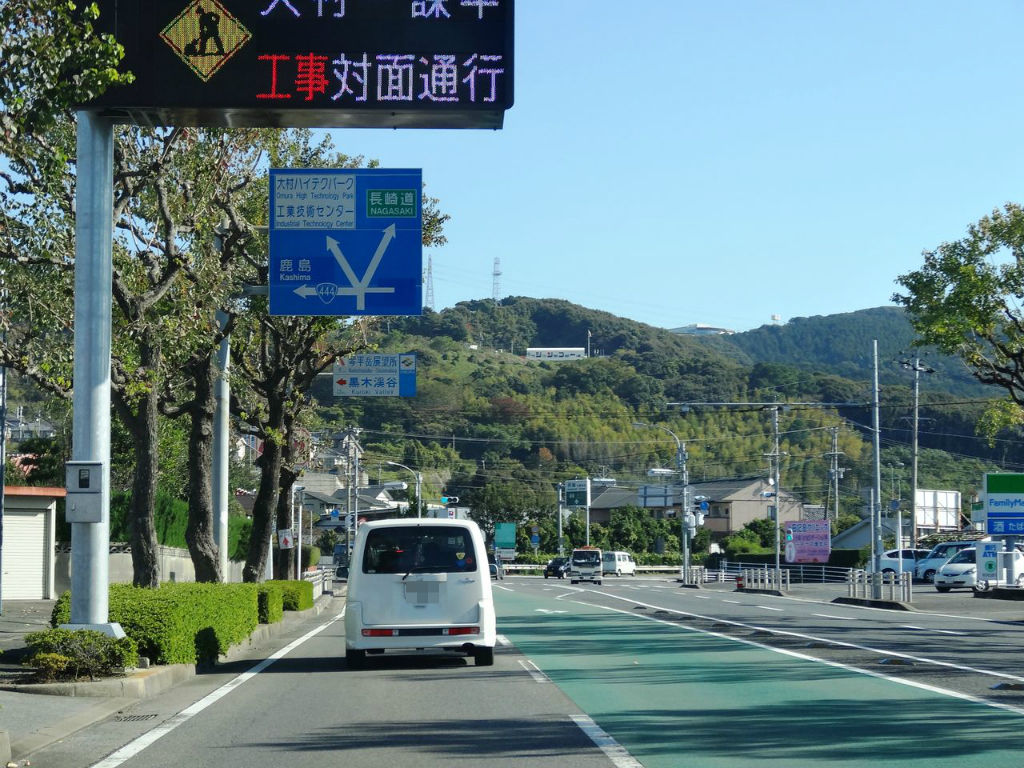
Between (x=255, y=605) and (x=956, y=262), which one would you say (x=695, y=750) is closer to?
(x=255, y=605)

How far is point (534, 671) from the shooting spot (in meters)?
16.1

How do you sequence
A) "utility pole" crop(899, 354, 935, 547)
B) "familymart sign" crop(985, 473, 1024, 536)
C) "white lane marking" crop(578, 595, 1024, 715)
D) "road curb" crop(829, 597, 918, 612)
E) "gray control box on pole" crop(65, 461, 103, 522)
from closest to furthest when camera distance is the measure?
1. "white lane marking" crop(578, 595, 1024, 715)
2. "gray control box on pole" crop(65, 461, 103, 522)
3. "road curb" crop(829, 597, 918, 612)
4. "familymart sign" crop(985, 473, 1024, 536)
5. "utility pole" crop(899, 354, 935, 547)

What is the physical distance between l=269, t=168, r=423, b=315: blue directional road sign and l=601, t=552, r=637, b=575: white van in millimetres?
63276

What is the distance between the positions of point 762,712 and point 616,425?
10817 cm

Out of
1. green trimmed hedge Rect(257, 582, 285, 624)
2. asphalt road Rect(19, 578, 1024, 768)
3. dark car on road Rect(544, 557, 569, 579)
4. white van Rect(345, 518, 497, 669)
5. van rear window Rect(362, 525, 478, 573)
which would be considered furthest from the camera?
dark car on road Rect(544, 557, 569, 579)

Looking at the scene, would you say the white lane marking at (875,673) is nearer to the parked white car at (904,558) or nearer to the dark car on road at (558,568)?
the parked white car at (904,558)

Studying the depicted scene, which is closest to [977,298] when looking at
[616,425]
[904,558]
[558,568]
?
[904,558]

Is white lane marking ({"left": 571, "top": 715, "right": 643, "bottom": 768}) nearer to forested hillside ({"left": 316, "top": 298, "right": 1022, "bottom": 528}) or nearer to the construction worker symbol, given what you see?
the construction worker symbol

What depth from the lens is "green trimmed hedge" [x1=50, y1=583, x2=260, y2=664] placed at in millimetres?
14609

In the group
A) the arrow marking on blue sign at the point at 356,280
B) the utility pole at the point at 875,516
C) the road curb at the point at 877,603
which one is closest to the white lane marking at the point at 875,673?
the arrow marking on blue sign at the point at 356,280

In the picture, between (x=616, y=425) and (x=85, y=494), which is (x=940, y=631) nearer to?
(x=85, y=494)

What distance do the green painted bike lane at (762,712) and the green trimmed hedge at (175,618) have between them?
4436 millimetres

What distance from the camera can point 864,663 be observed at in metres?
16.7

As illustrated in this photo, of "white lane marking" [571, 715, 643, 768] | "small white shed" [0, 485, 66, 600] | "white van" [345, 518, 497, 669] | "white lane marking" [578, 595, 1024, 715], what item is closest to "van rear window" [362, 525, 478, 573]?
"white van" [345, 518, 497, 669]
